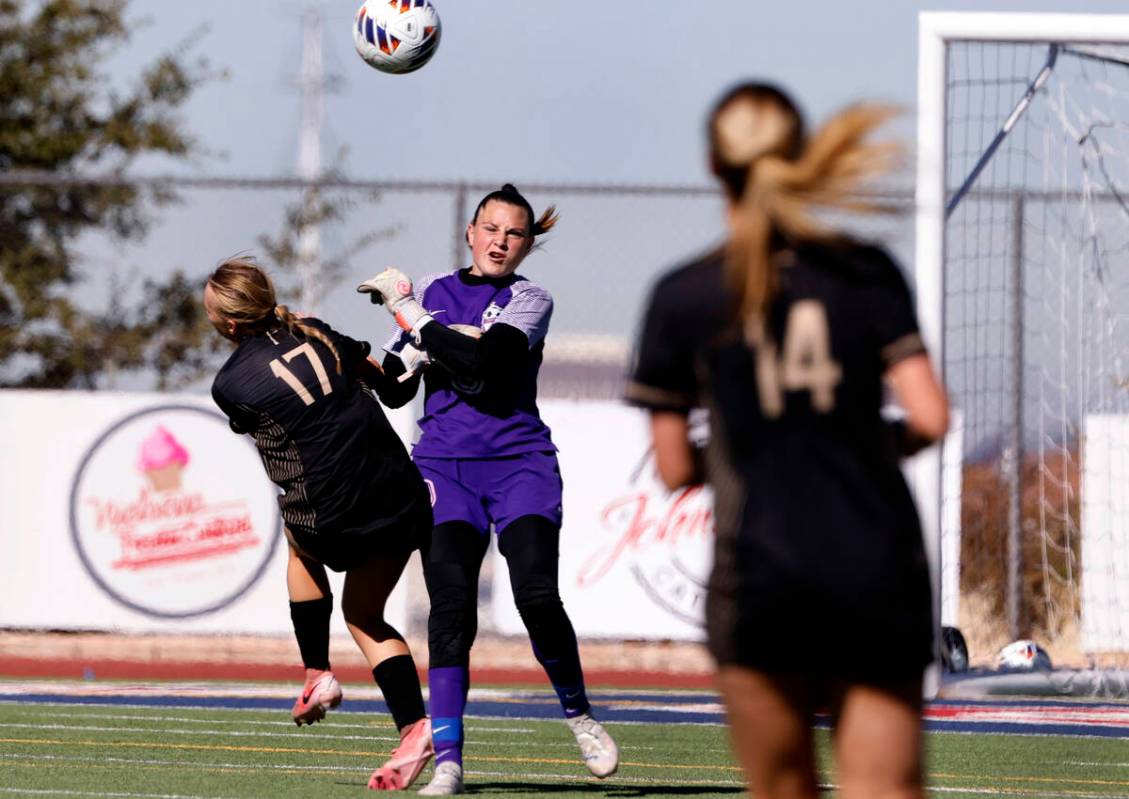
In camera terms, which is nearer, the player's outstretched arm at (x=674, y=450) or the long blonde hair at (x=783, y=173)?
the long blonde hair at (x=783, y=173)

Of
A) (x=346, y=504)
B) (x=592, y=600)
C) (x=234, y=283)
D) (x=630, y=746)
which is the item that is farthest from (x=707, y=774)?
(x=592, y=600)

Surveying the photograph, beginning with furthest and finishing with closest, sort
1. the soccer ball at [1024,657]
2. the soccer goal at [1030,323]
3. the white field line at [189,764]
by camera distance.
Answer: the soccer ball at [1024,657] → the soccer goal at [1030,323] → the white field line at [189,764]

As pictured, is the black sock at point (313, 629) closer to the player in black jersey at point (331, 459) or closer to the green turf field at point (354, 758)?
the player in black jersey at point (331, 459)

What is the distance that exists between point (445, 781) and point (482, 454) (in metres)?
1.07

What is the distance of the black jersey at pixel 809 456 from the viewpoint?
129 inches

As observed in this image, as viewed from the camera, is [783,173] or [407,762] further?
[407,762]

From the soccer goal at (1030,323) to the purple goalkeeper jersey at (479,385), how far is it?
136 inches

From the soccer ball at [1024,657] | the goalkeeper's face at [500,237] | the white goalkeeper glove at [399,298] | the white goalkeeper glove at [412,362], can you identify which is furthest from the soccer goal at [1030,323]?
the white goalkeeper glove at [399,298]

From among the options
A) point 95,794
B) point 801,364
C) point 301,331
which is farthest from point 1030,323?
point 801,364

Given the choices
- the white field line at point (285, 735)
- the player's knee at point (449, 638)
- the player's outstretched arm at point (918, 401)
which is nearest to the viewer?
the player's outstretched arm at point (918, 401)

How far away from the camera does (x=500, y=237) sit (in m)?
6.99

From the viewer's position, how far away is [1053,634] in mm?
13555

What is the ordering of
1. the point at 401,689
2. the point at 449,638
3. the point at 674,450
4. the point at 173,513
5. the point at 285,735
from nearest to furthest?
the point at 674,450 → the point at 449,638 → the point at 401,689 → the point at 285,735 → the point at 173,513

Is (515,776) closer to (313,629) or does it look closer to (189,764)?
(313,629)
